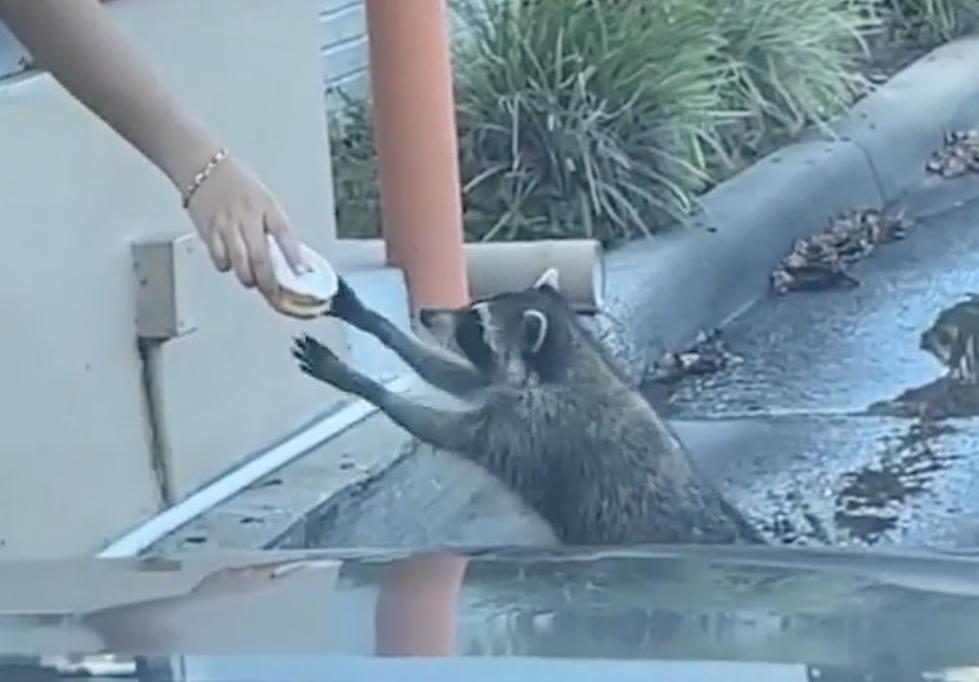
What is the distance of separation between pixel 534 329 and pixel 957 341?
9.86ft

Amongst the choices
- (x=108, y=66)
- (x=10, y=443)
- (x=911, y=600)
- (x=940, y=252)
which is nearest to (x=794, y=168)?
(x=940, y=252)

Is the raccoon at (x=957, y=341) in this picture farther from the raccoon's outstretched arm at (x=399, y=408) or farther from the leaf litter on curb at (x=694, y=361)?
the raccoon's outstretched arm at (x=399, y=408)

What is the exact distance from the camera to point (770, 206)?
10.1 meters

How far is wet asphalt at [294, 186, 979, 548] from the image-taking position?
642 cm

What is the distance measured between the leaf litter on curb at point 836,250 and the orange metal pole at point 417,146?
288cm

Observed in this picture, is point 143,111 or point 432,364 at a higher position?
point 143,111

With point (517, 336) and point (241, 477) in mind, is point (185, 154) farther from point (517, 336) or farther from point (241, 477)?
point (241, 477)

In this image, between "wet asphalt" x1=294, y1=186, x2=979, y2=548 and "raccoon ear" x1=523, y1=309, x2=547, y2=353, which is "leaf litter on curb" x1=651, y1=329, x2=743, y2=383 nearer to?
"wet asphalt" x1=294, y1=186, x2=979, y2=548

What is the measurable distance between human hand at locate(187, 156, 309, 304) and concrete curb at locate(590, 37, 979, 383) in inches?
193

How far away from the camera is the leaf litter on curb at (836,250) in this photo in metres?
9.84

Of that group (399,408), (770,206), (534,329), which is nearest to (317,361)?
(399,408)

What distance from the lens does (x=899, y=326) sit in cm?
909

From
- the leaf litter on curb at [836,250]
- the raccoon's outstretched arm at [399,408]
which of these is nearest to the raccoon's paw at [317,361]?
the raccoon's outstretched arm at [399,408]

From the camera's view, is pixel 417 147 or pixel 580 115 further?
pixel 580 115
